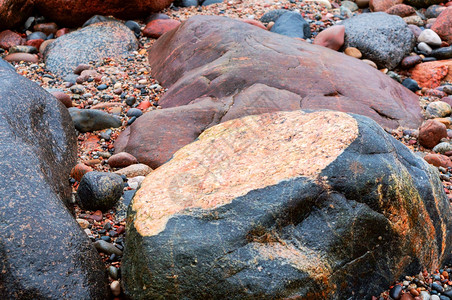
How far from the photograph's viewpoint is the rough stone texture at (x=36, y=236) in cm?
231

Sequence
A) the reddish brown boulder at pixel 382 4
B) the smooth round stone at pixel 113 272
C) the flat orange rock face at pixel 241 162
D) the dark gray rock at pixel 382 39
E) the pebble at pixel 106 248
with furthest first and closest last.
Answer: the reddish brown boulder at pixel 382 4 < the dark gray rock at pixel 382 39 < the pebble at pixel 106 248 < the smooth round stone at pixel 113 272 < the flat orange rock face at pixel 241 162

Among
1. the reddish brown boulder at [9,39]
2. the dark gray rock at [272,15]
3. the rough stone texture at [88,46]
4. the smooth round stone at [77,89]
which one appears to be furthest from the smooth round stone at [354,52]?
the reddish brown boulder at [9,39]

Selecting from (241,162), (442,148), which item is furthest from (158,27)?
(241,162)

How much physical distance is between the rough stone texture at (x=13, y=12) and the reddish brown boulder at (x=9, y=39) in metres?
0.14

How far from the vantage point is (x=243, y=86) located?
447 cm

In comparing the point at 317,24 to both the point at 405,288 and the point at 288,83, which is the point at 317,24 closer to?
the point at 288,83

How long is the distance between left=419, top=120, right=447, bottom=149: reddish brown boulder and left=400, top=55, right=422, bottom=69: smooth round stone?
1.80m

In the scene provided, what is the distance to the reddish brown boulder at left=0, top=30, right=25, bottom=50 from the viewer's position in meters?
6.28

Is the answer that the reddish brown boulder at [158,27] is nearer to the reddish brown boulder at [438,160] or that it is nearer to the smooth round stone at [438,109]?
A: the smooth round stone at [438,109]

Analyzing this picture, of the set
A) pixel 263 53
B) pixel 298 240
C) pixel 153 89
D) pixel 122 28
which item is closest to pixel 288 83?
pixel 263 53

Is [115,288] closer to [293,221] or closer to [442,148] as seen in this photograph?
[293,221]

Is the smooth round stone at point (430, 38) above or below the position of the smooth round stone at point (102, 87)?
above

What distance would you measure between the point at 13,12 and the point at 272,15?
3.47 metres

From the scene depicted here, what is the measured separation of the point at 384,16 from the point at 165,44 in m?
2.85
